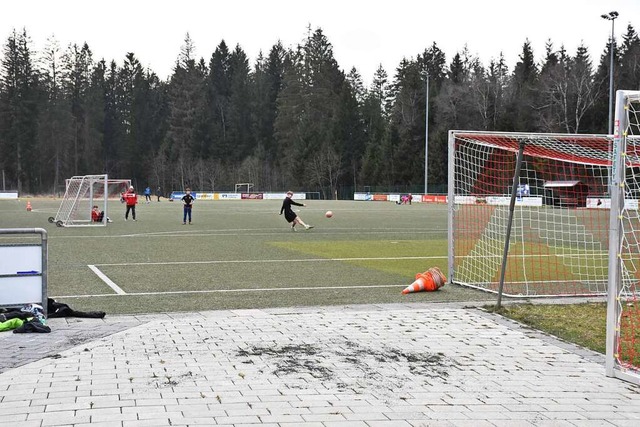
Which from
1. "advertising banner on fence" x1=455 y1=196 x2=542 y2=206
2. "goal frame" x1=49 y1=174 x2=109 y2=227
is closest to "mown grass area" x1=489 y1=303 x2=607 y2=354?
"advertising banner on fence" x1=455 y1=196 x2=542 y2=206

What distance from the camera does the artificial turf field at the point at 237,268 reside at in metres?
10.2

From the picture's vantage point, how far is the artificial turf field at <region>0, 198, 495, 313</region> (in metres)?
10.2

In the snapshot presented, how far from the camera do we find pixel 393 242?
20.7 m

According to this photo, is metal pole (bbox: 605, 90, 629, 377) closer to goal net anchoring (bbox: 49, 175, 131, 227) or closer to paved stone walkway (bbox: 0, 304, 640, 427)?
paved stone walkway (bbox: 0, 304, 640, 427)

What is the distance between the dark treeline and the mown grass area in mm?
69263

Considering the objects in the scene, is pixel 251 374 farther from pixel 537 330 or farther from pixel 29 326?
pixel 537 330

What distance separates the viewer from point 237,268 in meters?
14.1

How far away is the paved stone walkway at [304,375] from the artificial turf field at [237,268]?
1.82 meters

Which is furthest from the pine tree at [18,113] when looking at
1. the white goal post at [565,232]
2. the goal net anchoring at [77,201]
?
the white goal post at [565,232]

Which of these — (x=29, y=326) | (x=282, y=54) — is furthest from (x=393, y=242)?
(x=282, y=54)

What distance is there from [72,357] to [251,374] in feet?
5.73

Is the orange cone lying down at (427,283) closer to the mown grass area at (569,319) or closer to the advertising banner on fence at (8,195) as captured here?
the mown grass area at (569,319)

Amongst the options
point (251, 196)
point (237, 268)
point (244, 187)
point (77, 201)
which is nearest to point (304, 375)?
point (237, 268)

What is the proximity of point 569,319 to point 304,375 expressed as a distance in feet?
13.8
